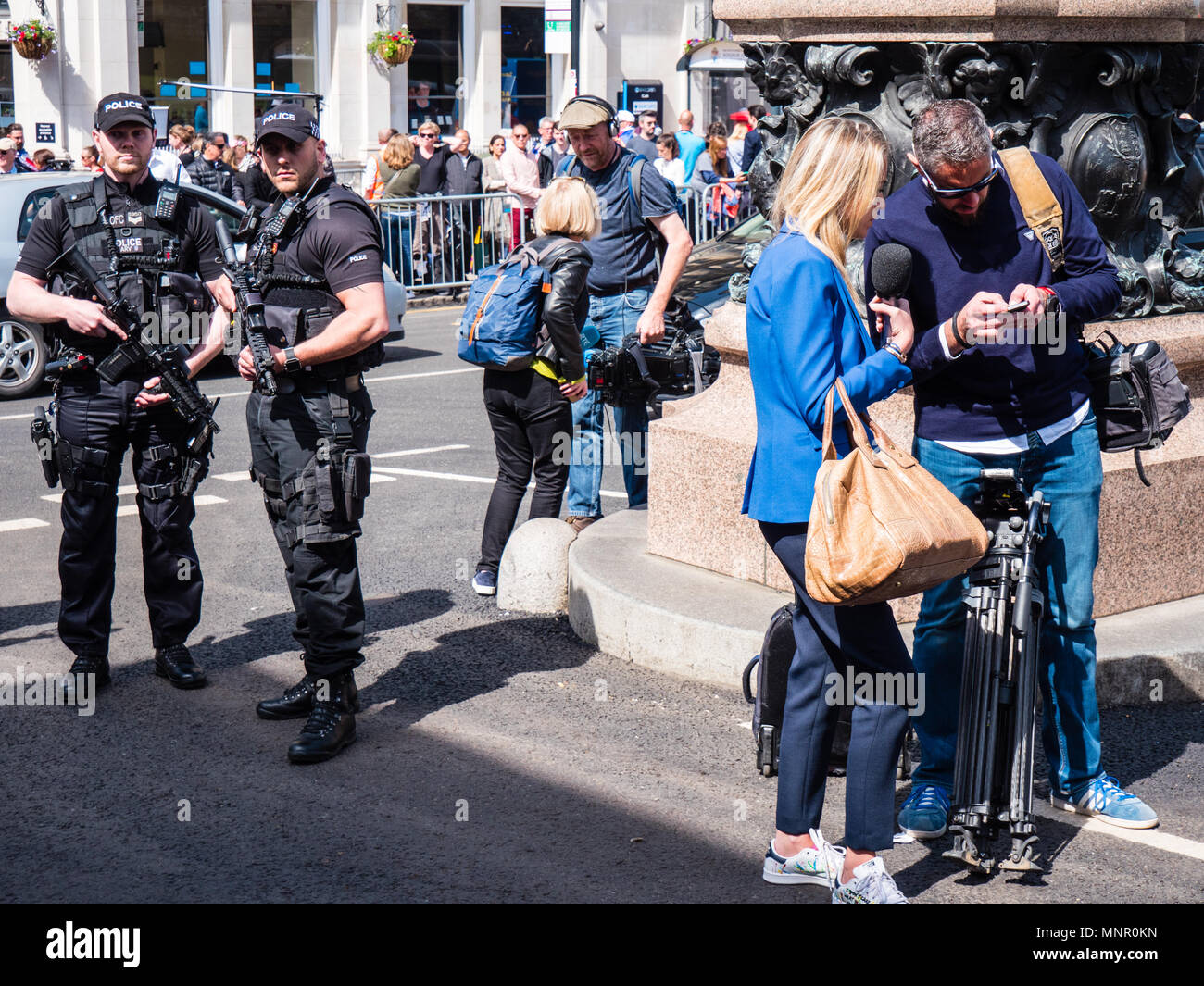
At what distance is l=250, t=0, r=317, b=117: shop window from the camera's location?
95.8ft

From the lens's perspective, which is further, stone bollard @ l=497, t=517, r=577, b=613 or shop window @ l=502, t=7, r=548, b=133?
shop window @ l=502, t=7, r=548, b=133

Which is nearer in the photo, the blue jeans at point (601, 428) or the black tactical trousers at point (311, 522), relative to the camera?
the black tactical trousers at point (311, 522)

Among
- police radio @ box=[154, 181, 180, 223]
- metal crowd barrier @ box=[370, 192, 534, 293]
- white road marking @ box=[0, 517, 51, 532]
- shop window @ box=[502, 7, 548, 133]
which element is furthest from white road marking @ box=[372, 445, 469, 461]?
shop window @ box=[502, 7, 548, 133]

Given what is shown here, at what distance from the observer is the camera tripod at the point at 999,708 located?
13.5 feet

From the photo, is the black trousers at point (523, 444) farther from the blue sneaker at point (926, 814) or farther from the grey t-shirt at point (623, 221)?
the blue sneaker at point (926, 814)

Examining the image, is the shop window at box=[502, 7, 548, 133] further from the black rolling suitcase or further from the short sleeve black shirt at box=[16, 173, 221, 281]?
the black rolling suitcase

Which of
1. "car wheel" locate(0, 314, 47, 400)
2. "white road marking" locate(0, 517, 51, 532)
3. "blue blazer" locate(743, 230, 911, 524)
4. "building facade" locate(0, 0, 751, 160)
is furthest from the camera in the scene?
"building facade" locate(0, 0, 751, 160)

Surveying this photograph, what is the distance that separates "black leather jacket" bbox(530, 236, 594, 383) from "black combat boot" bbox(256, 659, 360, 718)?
1933 millimetres

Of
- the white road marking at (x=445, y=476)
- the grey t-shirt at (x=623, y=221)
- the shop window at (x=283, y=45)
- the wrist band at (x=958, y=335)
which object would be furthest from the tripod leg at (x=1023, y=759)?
the shop window at (x=283, y=45)

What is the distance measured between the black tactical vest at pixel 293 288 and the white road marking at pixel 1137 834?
2570 mm

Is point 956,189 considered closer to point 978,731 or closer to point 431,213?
point 978,731

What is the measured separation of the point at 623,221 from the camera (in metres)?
7.52

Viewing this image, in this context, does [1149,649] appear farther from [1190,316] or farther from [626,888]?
[626,888]

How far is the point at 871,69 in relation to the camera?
6.10 m
